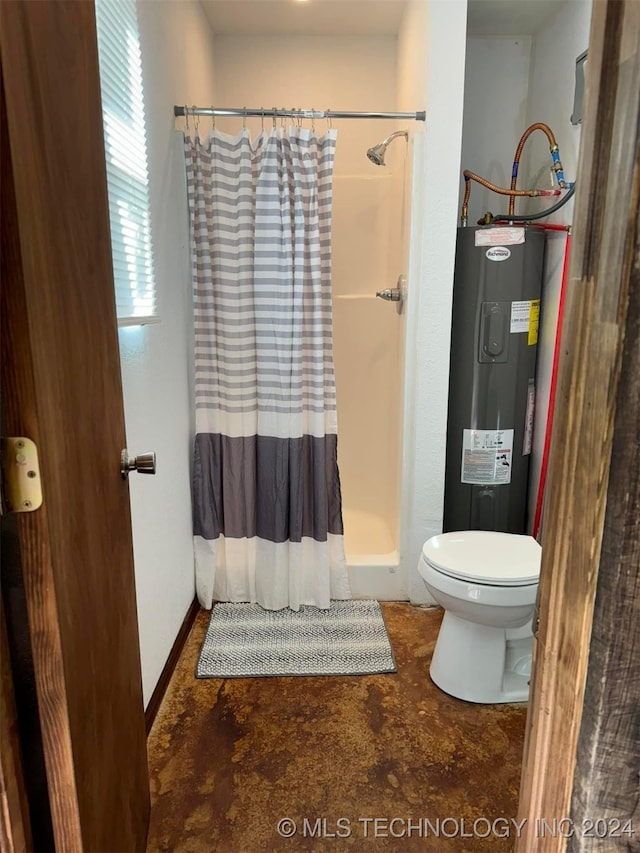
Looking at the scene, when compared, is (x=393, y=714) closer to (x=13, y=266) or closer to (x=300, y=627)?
(x=300, y=627)

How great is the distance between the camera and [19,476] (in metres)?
0.69

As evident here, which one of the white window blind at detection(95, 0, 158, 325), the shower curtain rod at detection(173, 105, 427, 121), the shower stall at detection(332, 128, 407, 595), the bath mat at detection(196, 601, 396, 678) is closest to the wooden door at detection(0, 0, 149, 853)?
the white window blind at detection(95, 0, 158, 325)

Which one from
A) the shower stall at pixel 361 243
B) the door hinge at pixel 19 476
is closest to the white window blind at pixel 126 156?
the door hinge at pixel 19 476

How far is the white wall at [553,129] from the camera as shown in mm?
2170

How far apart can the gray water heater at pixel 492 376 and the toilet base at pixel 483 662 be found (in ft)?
2.03

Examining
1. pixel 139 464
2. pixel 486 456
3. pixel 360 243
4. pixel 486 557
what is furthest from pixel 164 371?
pixel 360 243

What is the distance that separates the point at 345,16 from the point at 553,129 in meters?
1.05

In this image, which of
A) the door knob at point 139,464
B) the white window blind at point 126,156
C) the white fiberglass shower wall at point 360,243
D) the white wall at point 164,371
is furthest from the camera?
the white fiberglass shower wall at point 360,243

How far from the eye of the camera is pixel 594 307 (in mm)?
591

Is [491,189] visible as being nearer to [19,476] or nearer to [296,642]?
[296,642]

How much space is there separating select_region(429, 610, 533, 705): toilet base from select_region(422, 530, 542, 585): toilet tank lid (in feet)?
0.63

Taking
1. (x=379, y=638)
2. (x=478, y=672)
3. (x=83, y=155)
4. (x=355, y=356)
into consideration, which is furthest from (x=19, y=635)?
(x=355, y=356)

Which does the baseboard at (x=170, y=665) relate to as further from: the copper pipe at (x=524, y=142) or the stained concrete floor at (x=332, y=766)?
the copper pipe at (x=524, y=142)

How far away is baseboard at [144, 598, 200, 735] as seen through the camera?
5.69 feet
